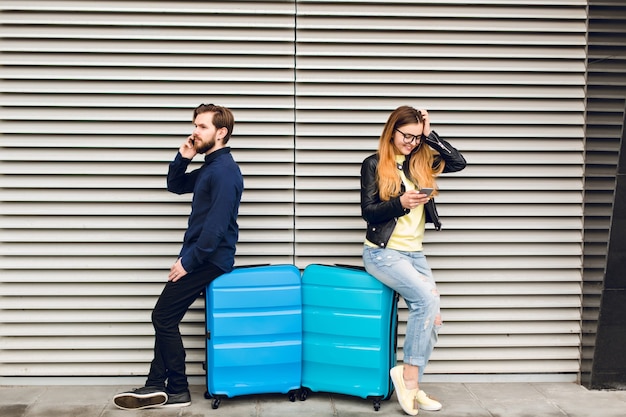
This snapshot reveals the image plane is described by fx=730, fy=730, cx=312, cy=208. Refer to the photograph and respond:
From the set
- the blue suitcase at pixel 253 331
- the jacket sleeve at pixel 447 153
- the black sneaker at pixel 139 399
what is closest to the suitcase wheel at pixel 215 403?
the blue suitcase at pixel 253 331

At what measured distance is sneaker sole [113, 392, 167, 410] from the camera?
16.7ft

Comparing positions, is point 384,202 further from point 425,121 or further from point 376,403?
point 376,403

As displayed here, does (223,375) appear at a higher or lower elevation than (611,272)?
lower

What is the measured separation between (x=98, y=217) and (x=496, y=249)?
3140 millimetres

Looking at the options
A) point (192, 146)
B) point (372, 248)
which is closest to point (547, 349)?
point (372, 248)

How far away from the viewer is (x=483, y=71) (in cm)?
576

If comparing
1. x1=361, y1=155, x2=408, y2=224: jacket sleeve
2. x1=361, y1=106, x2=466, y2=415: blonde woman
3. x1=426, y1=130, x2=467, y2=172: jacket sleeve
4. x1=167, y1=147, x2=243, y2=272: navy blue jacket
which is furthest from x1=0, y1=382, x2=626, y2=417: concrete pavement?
x1=426, y1=130, x2=467, y2=172: jacket sleeve

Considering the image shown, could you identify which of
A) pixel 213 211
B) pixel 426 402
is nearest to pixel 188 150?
pixel 213 211

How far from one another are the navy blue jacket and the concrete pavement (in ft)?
3.30

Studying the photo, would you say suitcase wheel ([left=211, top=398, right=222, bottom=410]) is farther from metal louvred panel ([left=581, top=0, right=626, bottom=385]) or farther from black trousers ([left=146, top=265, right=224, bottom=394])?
metal louvred panel ([left=581, top=0, right=626, bottom=385])

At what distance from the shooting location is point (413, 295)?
5027 millimetres

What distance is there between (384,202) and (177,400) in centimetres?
203

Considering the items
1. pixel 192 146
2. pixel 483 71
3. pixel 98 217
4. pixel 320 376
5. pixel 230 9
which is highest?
pixel 230 9

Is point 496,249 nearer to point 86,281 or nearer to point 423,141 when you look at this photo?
point 423,141
